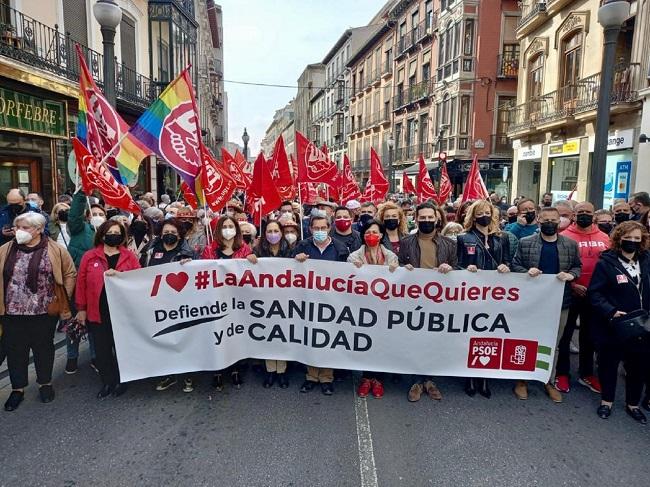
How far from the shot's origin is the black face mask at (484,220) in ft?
15.3

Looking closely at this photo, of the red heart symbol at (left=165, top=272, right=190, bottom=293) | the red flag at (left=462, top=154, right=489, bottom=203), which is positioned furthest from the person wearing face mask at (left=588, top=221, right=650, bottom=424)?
the red flag at (left=462, top=154, right=489, bottom=203)

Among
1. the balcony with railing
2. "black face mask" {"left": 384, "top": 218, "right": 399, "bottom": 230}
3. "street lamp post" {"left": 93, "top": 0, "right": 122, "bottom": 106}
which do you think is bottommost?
"black face mask" {"left": 384, "top": 218, "right": 399, "bottom": 230}

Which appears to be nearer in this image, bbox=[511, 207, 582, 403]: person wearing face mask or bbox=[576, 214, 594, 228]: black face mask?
bbox=[511, 207, 582, 403]: person wearing face mask

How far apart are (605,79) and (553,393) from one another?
5.57m

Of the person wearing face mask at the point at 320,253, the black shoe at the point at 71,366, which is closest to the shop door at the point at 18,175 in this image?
the black shoe at the point at 71,366

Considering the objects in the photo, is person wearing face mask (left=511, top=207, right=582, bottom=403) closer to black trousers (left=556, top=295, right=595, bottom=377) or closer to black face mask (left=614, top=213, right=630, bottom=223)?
black trousers (left=556, top=295, right=595, bottom=377)

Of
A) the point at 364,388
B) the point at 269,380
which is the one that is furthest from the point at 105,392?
the point at 364,388

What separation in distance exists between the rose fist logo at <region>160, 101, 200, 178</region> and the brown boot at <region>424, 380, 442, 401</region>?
11.1 ft

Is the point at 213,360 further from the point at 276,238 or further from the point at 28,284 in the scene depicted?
the point at 28,284

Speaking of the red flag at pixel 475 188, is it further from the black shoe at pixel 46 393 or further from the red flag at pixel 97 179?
the black shoe at pixel 46 393

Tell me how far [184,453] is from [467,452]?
2.11 metres

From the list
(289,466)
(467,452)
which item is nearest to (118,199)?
(289,466)

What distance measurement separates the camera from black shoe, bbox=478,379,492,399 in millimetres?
4438

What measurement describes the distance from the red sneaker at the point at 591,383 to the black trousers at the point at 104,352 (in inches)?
185
